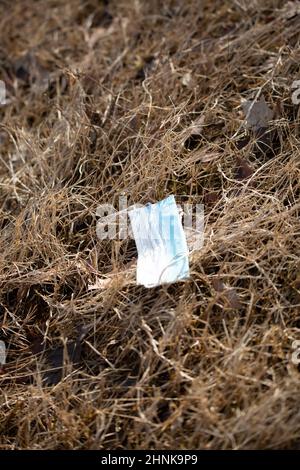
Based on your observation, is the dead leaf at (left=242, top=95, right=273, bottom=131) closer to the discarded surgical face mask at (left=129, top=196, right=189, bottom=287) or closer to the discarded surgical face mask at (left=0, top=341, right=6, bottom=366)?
the discarded surgical face mask at (left=129, top=196, right=189, bottom=287)

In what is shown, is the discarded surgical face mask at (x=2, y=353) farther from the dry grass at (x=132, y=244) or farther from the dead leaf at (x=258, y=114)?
the dead leaf at (x=258, y=114)

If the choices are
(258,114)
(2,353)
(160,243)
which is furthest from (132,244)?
(258,114)

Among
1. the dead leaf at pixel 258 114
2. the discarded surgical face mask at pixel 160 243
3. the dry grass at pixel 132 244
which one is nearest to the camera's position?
the dry grass at pixel 132 244

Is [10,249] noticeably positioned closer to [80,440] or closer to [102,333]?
[102,333]

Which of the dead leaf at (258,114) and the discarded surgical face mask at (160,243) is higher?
the dead leaf at (258,114)

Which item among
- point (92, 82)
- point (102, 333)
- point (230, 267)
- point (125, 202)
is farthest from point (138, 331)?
point (92, 82)

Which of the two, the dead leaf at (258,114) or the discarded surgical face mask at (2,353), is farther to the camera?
the dead leaf at (258,114)

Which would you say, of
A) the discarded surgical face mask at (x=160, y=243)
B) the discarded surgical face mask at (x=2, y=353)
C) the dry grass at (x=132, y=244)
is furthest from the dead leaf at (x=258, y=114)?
the discarded surgical face mask at (x=2, y=353)
